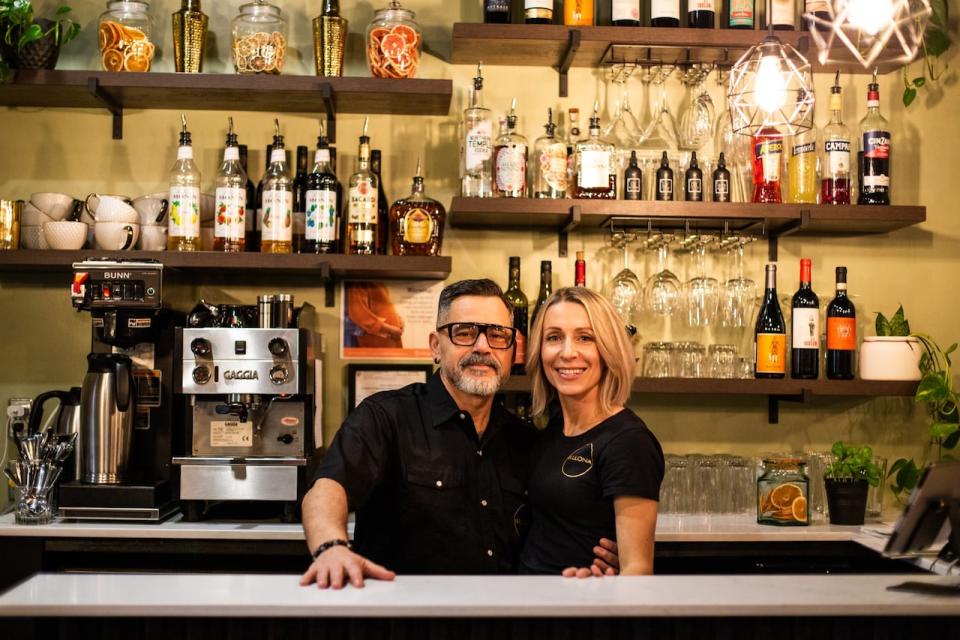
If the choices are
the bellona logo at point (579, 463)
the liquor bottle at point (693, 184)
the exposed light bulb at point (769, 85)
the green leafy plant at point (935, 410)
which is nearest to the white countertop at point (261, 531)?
the green leafy plant at point (935, 410)

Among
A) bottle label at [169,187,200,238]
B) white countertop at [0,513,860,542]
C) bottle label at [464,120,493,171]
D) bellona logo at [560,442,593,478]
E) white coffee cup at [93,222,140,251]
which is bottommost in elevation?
white countertop at [0,513,860,542]

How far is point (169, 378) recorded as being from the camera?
3.04m

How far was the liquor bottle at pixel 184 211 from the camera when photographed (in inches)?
124

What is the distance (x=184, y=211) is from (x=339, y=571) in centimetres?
187

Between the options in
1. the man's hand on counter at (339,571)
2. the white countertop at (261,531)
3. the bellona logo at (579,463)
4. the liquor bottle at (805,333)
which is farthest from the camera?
the liquor bottle at (805,333)

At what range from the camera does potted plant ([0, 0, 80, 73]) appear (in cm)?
308

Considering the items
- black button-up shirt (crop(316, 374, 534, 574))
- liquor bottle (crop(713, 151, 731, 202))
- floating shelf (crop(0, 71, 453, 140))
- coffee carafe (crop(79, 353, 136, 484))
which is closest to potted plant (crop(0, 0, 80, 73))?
floating shelf (crop(0, 71, 453, 140))

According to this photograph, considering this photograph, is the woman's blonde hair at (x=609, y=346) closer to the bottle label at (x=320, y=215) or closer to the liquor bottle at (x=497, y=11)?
the bottle label at (x=320, y=215)

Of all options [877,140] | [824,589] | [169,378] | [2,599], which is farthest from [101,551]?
[877,140]

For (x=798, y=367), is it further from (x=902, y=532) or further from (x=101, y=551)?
(x=101, y=551)

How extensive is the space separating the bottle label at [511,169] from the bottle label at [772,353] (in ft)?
3.07

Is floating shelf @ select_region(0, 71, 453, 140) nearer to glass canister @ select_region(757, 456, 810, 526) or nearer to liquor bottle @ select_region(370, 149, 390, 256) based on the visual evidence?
liquor bottle @ select_region(370, 149, 390, 256)

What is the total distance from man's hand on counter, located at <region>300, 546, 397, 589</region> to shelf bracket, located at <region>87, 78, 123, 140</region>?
209 cm

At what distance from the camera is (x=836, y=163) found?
3.28m
